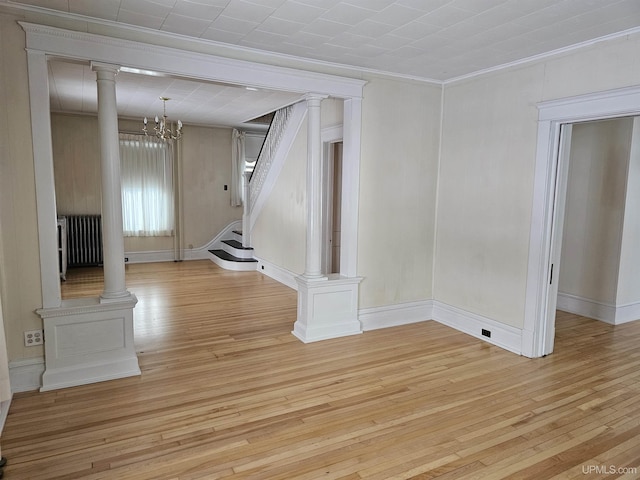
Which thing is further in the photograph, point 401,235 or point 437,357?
point 401,235

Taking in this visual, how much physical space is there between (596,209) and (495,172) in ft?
6.42

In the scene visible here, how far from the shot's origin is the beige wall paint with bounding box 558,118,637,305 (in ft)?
16.9

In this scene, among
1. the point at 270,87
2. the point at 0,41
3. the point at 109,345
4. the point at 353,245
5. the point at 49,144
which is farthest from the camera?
the point at 353,245

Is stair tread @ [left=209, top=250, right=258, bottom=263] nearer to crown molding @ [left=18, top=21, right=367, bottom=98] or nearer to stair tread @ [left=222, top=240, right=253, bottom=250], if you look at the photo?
stair tread @ [left=222, top=240, right=253, bottom=250]

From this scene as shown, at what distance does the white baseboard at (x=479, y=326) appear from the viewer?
14.0 ft

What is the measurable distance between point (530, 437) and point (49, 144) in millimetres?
4007

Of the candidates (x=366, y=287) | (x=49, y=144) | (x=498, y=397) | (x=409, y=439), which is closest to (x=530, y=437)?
(x=498, y=397)

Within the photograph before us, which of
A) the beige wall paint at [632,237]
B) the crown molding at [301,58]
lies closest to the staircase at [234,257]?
the crown molding at [301,58]

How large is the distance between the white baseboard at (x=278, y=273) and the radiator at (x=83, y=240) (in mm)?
3112

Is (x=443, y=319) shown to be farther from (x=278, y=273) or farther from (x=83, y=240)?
(x=83, y=240)

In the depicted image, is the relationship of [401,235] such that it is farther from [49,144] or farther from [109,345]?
[49,144]

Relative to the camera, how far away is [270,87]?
4090 millimetres

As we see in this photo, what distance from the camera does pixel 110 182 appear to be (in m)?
3.53

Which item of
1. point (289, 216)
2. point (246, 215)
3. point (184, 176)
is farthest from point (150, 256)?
point (289, 216)
